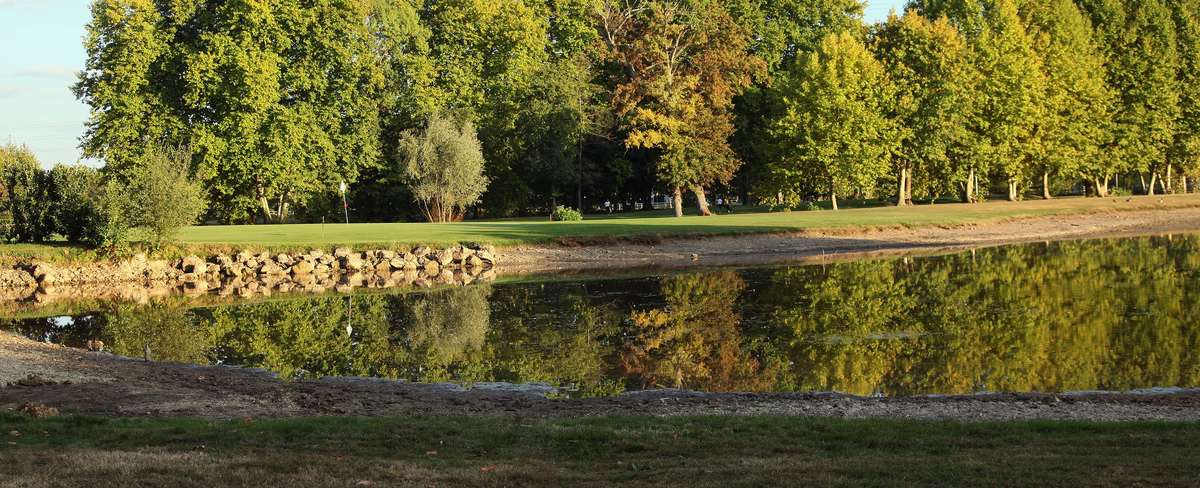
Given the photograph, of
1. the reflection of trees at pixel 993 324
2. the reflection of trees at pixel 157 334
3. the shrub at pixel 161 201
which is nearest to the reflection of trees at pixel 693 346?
the reflection of trees at pixel 993 324

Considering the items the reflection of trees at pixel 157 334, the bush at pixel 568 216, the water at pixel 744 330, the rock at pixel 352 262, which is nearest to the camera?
the water at pixel 744 330

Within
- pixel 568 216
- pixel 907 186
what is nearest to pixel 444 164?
pixel 568 216

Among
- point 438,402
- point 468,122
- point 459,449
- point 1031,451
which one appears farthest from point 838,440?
point 468,122

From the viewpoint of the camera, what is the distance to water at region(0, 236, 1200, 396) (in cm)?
1822

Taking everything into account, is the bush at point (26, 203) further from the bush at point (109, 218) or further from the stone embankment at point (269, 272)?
the stone embankment at point (269, 272)

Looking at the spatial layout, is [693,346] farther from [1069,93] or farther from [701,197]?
[1069,93]

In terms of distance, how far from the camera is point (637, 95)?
67375 millimetres

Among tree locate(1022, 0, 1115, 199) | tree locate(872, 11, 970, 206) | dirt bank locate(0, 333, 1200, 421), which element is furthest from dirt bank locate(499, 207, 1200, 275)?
dirt bank locate(0, 333, 1200, 421)

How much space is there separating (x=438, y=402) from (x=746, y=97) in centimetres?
6425

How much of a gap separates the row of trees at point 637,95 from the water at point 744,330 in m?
31.5

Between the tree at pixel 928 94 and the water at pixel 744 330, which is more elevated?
the tree at pixel 928 94

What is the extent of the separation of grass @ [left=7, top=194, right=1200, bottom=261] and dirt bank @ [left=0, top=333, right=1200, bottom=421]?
2735 centimetres

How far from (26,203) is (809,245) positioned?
112 ft

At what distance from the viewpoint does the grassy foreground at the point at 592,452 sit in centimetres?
909
